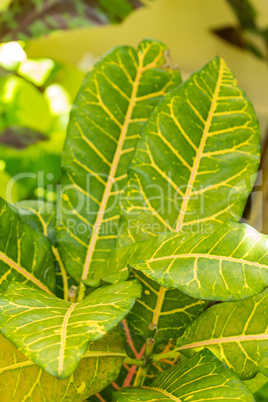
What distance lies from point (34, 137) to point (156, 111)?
0.67 metres

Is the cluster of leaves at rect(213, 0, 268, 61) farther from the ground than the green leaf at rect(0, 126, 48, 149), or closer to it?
farther from the ground

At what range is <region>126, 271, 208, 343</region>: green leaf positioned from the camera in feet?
1.36

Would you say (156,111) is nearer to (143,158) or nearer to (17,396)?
(143,158)

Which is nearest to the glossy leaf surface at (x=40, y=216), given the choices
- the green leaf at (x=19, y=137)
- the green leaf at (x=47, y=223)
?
the green leaf at (x=47, y=223)

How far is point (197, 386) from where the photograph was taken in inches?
13.5

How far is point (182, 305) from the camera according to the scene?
419 millimetres

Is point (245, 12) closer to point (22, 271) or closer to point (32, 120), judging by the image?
point (32, 120)

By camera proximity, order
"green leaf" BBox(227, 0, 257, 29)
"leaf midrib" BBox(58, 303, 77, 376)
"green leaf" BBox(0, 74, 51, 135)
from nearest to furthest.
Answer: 1. "leaf midrib" BBox(58, 303, 77, 376)
2. "green leaf" BBox(0, 74, 51, 135)
3. "green leaf" BBox(227, 0, 257, 29)

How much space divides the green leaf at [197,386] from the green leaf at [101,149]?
134mm

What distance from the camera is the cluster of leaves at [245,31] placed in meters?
1.45

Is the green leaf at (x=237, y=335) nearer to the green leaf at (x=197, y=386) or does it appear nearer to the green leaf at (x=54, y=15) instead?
the green leaf at (x=197, y=386)

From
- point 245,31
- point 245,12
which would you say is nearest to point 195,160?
point 245,12

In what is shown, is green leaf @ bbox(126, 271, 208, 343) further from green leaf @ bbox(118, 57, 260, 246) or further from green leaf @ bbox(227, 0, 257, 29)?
green leaf @ bbox(227, 0, 257, 29)

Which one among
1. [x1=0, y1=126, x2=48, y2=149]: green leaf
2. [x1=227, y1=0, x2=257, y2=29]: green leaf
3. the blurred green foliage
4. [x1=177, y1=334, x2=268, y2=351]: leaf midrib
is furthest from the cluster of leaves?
[x1=177, y1=334, x2=268, y2=351]: leaf midrib
